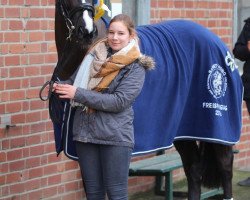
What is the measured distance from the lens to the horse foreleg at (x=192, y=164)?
6371 millimetres

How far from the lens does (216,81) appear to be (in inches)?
235

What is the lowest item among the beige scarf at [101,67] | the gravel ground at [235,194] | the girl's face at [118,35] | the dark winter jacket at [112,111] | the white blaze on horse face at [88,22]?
the gravel ground at [235,194]

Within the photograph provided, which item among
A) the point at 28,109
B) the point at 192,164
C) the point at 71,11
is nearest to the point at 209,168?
the point at 192,164

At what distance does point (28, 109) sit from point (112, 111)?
1.78 metres

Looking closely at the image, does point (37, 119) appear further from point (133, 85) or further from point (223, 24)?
point (223, 24)

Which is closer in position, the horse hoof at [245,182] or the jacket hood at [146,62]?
the jacket hood at [146,62]

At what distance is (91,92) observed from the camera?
4836mm

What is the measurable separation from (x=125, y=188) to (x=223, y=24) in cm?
413

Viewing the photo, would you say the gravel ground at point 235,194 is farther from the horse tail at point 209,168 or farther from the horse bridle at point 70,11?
the horse bridle at point 70,11

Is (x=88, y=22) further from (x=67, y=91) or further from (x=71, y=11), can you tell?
(x=67, y=91)

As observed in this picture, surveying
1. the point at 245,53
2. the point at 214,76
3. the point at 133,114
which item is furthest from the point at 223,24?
the point at 133,114

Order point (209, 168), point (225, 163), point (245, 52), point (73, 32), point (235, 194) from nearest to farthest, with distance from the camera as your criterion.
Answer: point (73, 32) → point (225, 163) → point (209, 168) → point (245, 52) → point (235, 194)

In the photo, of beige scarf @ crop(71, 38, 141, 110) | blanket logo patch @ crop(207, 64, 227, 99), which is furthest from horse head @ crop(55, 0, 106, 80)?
blanket logo patch @ crop(207, 64, 227, 99)

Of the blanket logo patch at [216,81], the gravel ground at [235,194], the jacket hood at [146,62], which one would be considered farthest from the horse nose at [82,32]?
the gravel ground at [235,194]
